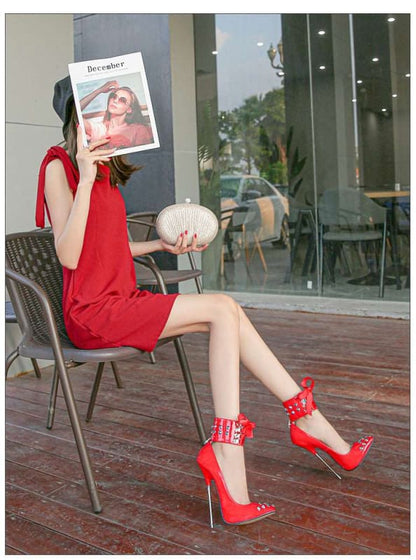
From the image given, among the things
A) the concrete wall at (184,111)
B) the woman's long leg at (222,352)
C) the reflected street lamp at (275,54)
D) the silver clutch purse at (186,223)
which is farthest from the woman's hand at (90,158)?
the reflected street lamp at (275,54)

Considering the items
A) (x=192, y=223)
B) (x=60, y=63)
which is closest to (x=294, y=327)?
(x=60, y=63)

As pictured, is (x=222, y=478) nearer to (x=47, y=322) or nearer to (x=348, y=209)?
(x=47, y=322)

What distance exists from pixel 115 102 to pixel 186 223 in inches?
16.6

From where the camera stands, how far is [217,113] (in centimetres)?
567

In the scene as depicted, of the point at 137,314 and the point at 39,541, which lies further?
the point at 137,314

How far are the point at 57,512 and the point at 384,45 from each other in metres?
4.42

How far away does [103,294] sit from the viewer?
6.02ft

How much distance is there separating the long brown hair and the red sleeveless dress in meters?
0.03

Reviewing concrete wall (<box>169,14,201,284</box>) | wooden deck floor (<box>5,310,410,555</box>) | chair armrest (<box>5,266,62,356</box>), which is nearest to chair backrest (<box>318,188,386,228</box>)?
concrete wall (<box>169,14,201,284</box>)

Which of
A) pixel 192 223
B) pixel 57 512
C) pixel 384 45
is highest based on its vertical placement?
pixel 384 45

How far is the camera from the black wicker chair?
1.75m

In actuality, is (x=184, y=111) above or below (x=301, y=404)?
above

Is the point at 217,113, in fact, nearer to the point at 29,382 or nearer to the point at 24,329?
the point at 29,382

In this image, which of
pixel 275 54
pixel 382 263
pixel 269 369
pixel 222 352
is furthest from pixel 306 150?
pixel 222 352
